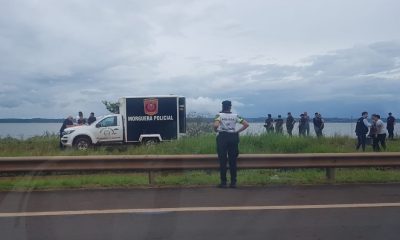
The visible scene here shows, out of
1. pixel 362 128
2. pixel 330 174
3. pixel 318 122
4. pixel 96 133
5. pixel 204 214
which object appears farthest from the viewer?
pixel 318 122

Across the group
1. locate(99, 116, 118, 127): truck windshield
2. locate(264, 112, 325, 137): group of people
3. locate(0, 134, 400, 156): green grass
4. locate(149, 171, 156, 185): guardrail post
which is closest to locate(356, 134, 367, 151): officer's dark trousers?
locate(0, 134, 400, 156): green grass

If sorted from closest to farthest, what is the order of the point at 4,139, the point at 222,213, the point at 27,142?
1. the point at 222,213
2. the point at 27,142
3. the point at 4,139

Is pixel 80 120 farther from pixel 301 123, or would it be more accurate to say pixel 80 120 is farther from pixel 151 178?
pixel 151 178

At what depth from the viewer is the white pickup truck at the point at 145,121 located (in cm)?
2330

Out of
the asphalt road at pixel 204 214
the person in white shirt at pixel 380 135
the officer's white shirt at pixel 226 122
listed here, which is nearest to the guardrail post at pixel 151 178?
the asphalt road at pixel 204 214

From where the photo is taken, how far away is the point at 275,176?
1221cm

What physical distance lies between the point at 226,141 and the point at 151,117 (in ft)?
43.8

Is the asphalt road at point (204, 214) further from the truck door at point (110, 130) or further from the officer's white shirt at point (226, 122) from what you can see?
the truck door at point (110, 130)

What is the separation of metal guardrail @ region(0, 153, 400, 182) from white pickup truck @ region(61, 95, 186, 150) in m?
12.0

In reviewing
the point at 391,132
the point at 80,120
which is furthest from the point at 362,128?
the point at 80,120

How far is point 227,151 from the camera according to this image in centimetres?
1087

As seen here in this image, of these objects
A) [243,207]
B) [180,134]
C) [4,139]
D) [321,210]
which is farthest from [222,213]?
[4,139]

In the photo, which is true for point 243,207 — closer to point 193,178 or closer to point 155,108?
point 193,178

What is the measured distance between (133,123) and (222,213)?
51.6 feet
